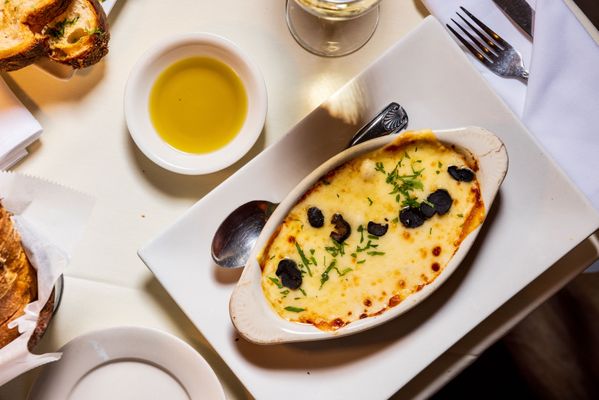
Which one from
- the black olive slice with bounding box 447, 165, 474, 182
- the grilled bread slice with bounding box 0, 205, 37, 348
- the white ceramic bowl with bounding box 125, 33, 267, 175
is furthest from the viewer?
the white ceramic bowl with bounding box 125, 33, 267, 175

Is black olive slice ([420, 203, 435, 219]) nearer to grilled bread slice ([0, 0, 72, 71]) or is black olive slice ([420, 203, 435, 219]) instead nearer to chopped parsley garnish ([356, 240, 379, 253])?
chopped parsley garnish ([356, 240, 379, 253])

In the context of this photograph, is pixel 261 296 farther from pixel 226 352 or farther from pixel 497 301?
pixel 497 301

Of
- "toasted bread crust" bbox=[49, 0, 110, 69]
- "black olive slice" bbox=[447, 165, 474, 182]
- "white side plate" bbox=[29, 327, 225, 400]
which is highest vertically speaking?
"toasted bread crust" bbox=[49, 0, 110, 69]

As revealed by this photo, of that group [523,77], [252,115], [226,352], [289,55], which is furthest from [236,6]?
[226,352]

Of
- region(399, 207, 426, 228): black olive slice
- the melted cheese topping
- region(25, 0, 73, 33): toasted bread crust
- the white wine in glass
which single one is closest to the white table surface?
the white wine in glass

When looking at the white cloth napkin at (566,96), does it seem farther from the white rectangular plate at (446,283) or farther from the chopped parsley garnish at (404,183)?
the chopped parsley garnish at (404,183)

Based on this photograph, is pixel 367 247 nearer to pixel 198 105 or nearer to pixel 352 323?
pixel 352 323

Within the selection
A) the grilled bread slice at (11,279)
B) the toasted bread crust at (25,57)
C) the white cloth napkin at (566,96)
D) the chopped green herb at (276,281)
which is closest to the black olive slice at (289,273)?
the chopped green herb at (276,281)
